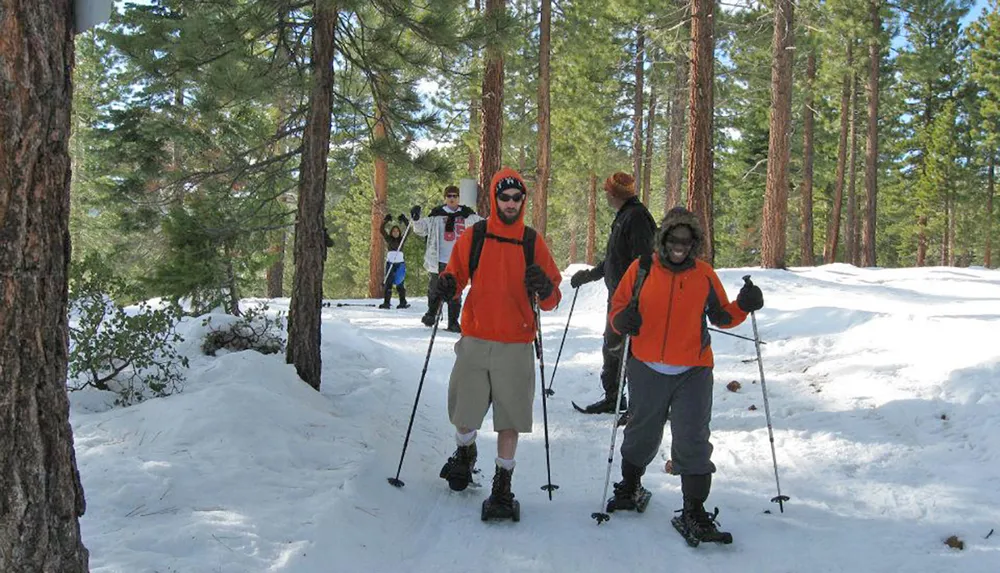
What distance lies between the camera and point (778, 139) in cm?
1551

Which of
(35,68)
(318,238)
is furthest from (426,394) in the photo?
(35,68)

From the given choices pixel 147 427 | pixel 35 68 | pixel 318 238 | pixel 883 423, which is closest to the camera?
pixel 35 68

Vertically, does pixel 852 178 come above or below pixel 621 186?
above

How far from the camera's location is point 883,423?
17.9 feet

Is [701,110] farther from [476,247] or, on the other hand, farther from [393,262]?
[476,247]

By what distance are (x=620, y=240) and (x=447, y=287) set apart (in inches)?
91.8

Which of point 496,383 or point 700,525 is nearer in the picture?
point 700,525

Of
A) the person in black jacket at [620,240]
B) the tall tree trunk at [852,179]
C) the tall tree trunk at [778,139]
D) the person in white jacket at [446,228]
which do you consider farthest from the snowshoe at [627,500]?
the tall tree trunk at [852,179]

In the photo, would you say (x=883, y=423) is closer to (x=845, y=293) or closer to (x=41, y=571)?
(x=41, y=571)

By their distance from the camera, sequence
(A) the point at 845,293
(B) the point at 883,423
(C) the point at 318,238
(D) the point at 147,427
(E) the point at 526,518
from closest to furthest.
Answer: (E) the point at 526,518
(D) the point at 147,427
(B) the point at 883,423
(C) the point at 318,238
(A) the point at 845,293

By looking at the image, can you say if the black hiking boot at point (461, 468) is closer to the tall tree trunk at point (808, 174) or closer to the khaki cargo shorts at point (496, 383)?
the khaki cargo shorts at point (496, 383)

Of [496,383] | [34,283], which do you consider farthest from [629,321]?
[34,283]

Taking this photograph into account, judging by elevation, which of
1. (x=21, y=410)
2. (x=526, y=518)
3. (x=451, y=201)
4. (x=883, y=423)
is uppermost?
(x=451, y=201)

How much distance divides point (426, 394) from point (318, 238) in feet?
8.39
